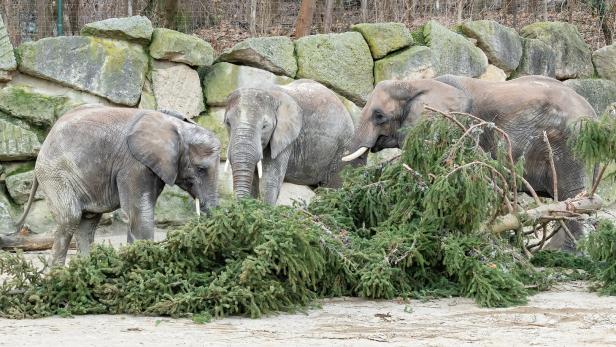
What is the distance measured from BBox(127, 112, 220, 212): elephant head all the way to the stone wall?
11.8 ft

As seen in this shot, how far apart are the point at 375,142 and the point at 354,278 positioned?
121 inches

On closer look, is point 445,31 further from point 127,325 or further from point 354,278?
point 127,325

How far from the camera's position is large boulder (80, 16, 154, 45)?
13664 millimetres

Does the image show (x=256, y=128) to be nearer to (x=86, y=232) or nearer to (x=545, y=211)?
(x=86, y=232)

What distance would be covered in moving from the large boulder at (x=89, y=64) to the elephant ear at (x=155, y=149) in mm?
3983

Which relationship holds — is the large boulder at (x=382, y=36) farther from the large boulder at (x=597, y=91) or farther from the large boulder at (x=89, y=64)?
the large boulder at (x=89, y=64)

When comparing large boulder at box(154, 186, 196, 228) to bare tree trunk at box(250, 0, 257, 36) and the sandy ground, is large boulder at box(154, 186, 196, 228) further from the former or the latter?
the sandy ground

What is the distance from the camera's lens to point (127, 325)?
23.7 feet

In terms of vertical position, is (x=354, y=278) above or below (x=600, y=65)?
below

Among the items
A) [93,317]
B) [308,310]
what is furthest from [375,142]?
[93,317]

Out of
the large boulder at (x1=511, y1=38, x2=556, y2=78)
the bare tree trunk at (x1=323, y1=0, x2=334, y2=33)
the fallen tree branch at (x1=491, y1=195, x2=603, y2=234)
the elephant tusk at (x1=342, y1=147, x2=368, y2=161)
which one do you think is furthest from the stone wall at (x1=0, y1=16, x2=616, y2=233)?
the fallen tree branch at (x1=491, y1=195, x2=603, y2=234)

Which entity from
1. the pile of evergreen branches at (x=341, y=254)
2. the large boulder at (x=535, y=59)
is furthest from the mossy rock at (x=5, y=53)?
the large boulder at (x=535, y=59)

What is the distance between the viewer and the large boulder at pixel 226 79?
46.6ft

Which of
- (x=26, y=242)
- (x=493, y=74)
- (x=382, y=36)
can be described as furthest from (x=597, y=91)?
(x=26, y=242)
